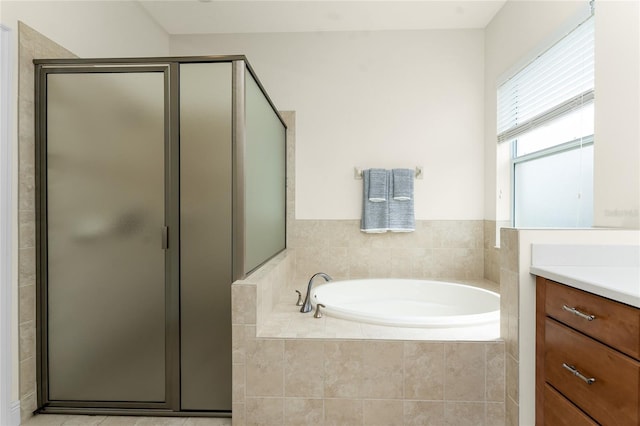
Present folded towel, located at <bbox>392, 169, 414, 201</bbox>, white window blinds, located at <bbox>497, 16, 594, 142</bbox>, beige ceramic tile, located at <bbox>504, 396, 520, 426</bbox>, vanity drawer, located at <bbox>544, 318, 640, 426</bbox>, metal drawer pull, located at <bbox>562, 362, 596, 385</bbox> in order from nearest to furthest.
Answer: vanity drawer, located at <bbox>544, 318, 640, 426</bbox> → metal drawer pull, located at <bbox>562, 362, 596, 385</bbox> → beige ceramic tile, located at <bbox>504, 396, 520, 426</bbox> → white window blinds, located at <bbox>497, 16, 594, 142</bbox> → folded towel, located at <bbox>392, 169, 414, 201</bbox>

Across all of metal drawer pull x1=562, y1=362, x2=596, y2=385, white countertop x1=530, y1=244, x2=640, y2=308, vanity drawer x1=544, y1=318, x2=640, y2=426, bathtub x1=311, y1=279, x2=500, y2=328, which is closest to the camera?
vanity drawer x1=544, y1=318, x2=640, y2=426

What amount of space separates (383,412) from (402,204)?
1.82 metres

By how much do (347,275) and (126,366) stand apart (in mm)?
1853

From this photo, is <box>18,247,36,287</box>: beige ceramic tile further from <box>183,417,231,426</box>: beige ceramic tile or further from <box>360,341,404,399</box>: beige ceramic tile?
<box>360,341,404,399</box>: beige ceramic tile

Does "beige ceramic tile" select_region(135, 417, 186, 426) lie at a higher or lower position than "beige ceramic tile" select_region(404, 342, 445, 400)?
lower

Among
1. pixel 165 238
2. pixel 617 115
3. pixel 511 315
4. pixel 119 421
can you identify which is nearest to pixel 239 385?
pixel 119 421

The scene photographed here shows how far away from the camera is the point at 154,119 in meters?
1.80

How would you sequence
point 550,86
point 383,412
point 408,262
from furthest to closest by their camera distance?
point 408,262, point 550,86, point 383,412


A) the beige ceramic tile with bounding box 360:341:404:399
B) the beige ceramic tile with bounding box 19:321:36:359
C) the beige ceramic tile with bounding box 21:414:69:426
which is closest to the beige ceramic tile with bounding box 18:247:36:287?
the beige ceramic tile with bounding box 19:321:36:359

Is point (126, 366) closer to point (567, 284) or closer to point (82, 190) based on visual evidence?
point (82, 190)

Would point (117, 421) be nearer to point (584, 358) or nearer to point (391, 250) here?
point (584, 358)

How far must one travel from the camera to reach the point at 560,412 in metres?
1.26

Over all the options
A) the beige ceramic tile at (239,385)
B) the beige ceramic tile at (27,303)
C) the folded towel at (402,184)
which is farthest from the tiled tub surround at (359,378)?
the folded towel at (402,184)

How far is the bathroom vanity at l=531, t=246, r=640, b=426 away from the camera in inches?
38.1
